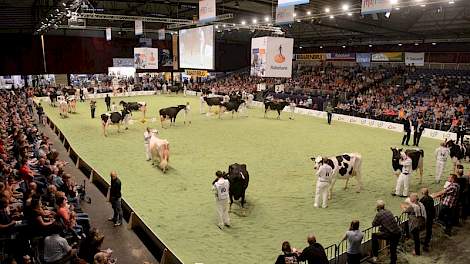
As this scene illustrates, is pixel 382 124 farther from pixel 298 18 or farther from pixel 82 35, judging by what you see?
pixel 82 35

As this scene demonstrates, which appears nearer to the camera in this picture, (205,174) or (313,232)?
(313,232)

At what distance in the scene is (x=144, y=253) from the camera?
705 cm

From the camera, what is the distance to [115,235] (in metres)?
7.73

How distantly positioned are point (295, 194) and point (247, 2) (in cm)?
2151

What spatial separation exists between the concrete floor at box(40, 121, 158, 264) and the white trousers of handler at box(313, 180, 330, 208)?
13.9 feet

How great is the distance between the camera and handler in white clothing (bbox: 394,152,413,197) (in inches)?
385

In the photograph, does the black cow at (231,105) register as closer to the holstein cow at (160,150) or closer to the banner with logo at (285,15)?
the banner with logo at (285,15)

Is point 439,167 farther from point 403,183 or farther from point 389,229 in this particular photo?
point 389,229

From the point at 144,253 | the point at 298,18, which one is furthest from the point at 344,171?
the point at 298,18

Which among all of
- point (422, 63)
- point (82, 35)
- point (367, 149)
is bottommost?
point (367, 149)

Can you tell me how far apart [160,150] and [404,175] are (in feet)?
23.5

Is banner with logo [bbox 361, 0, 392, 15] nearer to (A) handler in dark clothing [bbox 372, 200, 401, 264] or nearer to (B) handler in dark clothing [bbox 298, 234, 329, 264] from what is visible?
(A) handler in dark clothing [bbox 372, 200, 401, 264]

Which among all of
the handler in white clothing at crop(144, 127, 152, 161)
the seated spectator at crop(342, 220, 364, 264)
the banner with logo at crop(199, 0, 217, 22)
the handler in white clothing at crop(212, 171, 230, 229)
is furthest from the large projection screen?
the seated spectator at crop(342, 220, 364, 264)

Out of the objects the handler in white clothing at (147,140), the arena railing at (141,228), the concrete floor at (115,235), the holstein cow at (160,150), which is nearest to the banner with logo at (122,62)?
the handler in white clothing at (147,140)
